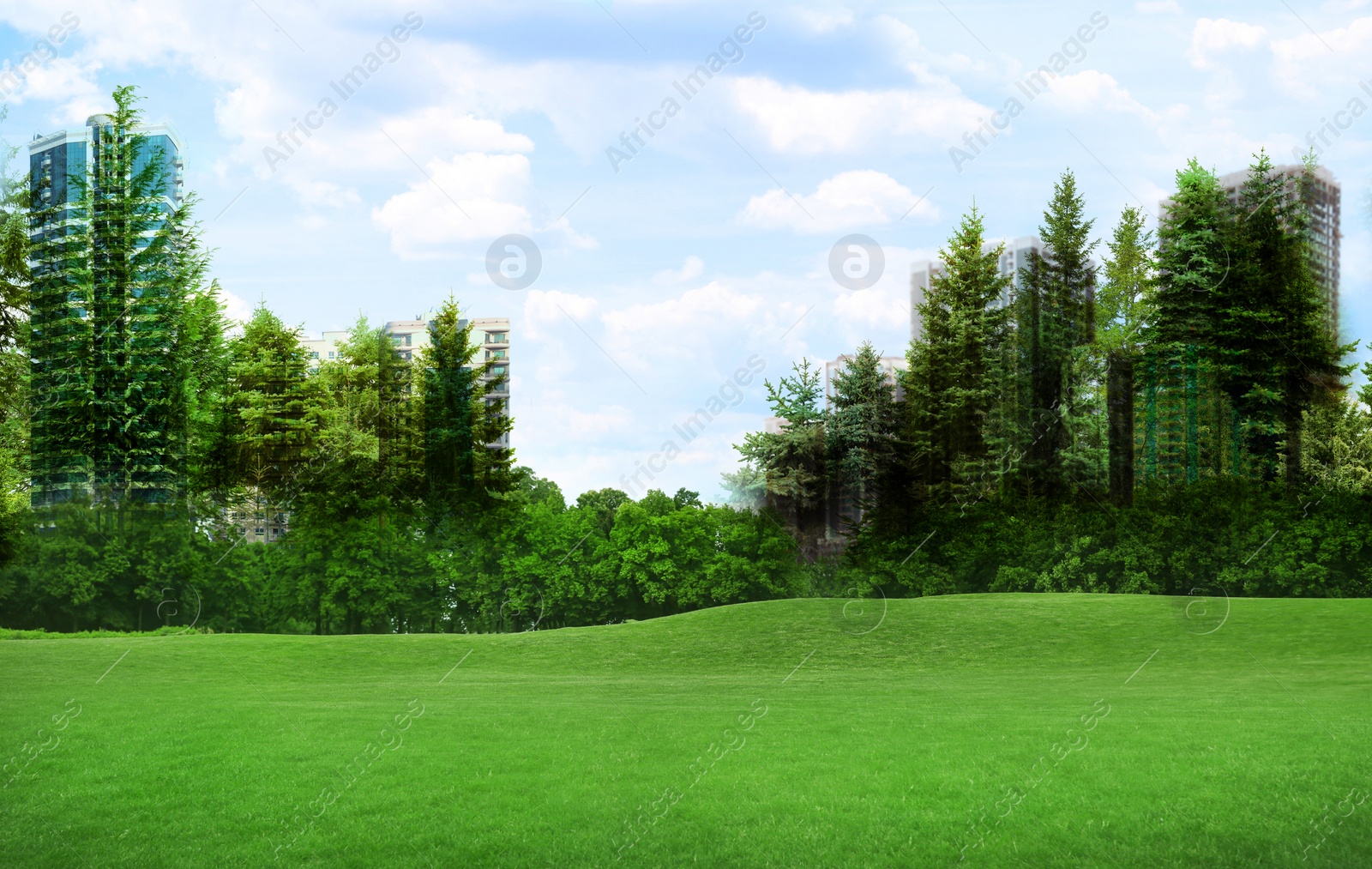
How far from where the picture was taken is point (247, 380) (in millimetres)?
34375

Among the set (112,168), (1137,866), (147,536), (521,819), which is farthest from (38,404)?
(1137,866)

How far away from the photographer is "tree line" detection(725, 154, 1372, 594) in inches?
1223

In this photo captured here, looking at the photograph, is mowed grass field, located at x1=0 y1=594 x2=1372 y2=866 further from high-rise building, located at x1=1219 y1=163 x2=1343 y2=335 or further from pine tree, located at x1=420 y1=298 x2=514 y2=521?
high-rise building, located at x1=1219 y1=163 x2=1343 y2=335

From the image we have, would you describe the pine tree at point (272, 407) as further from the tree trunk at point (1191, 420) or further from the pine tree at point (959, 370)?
the tree trunk at point (1191, 420)

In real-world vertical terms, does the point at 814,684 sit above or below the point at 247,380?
below

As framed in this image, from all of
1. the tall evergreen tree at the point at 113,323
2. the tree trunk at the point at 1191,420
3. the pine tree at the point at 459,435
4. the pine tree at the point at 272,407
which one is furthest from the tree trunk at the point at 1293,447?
the tall evergreen tree at the point at 113,323

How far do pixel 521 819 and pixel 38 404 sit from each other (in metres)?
26.2

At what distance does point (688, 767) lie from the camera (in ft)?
38.6

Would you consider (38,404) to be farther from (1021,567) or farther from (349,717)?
(1021,567)

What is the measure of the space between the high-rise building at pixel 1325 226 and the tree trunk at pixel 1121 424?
6497 millimetres

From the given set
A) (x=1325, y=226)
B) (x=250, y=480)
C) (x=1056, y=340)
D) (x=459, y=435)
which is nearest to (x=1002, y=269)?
(x=1056, y=340)

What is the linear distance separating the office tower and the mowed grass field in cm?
781

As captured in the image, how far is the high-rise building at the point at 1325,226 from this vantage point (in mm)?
32781

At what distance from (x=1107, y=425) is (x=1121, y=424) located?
492 millimetres
